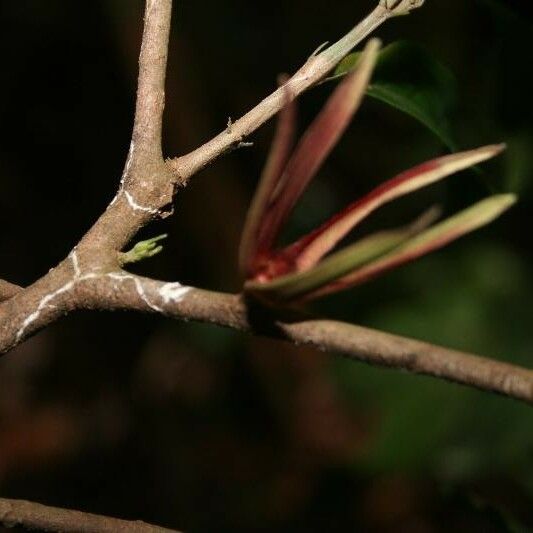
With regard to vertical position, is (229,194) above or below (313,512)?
above

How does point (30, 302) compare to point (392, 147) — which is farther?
point (392, 147)

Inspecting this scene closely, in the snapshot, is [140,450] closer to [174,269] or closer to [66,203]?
[174,269]

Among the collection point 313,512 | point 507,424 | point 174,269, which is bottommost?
point 313,512

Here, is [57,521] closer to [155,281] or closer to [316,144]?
[155,281]

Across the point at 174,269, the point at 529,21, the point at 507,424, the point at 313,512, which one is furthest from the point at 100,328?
the point at 529,21

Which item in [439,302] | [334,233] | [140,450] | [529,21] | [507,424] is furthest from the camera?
[140,450]

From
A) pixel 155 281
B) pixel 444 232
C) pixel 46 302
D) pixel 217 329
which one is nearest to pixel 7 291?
pixel 46 302
